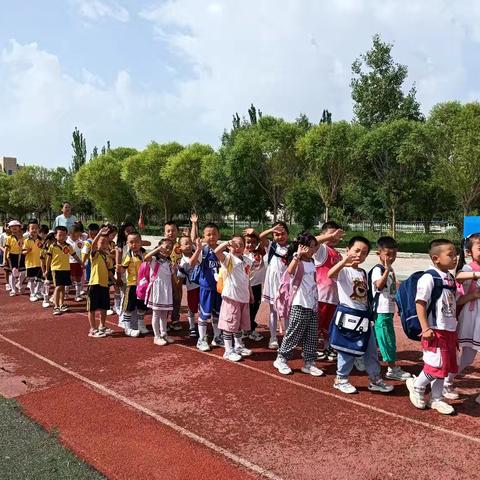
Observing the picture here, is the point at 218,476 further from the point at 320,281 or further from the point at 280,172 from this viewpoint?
the point at 280,172

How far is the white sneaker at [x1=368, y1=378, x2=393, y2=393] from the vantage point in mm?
4699

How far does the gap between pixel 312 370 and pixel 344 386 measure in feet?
1.86

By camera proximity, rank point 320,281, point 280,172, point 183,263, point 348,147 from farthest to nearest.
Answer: point 280,172
point 348,147
point 183,263
point 320,281

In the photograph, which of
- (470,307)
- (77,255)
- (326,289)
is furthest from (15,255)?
(470,307)

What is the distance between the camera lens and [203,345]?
617 cm

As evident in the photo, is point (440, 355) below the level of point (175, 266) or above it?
below

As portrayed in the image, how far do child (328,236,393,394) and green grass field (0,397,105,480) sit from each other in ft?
8.11

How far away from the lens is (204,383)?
504cm

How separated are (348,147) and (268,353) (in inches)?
688

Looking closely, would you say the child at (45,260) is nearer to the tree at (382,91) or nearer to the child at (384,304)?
the child at (384,304)

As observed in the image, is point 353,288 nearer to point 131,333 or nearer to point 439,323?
point 439,323

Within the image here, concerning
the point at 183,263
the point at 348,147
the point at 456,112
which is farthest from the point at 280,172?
the point at 183,263

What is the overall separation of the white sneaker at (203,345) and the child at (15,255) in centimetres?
591

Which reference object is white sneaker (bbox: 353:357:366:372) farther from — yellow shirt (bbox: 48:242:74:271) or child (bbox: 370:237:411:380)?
→ yellow shirt (bbox: 48:242:74:271)
